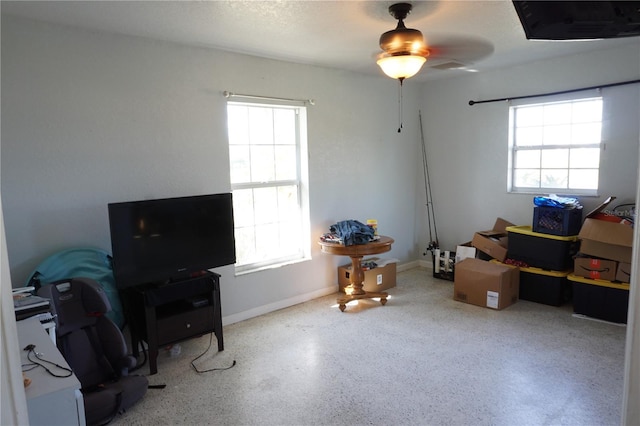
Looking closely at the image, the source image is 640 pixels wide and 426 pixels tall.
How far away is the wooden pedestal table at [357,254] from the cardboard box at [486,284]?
0.77 metres

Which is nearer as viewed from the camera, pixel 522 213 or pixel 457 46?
pixel 457 46

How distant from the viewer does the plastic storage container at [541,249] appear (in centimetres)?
388

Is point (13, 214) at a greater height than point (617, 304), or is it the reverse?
point (13, 214)

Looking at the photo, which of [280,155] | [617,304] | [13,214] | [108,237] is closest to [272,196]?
[280,155]

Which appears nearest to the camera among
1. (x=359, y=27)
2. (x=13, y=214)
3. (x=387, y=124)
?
(x=13, y=214)

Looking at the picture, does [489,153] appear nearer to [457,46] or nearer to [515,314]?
[457,46]

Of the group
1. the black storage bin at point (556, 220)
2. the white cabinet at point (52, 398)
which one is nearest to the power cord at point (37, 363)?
the white cabinet at point (52, 398)

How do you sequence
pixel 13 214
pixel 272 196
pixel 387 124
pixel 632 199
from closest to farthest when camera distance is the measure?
pixel 13 214 → pixel 632 199 → pixel 272 196 → pixel 387 124

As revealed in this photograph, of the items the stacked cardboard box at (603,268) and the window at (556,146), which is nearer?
the stacked cardboard box at (603,268)

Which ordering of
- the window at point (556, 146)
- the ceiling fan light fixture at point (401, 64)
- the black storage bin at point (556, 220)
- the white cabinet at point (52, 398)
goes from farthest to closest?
1. the window at point (556, 146)
2. the black storage bin at point (556, 220)
3. the ceiling fan light fixture at point (401, 64)
4. the white cabinet at point (52, 398)

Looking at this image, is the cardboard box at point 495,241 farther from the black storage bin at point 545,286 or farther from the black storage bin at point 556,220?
the black storage bin at point 556,220

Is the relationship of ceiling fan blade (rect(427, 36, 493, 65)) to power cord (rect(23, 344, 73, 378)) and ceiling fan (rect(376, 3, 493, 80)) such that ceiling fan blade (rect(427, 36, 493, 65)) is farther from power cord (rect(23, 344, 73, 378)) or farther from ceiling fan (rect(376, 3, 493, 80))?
power cord (rect(23, 344, 73, 378))

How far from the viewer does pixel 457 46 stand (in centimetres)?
353

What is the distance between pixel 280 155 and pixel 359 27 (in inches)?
59.7
